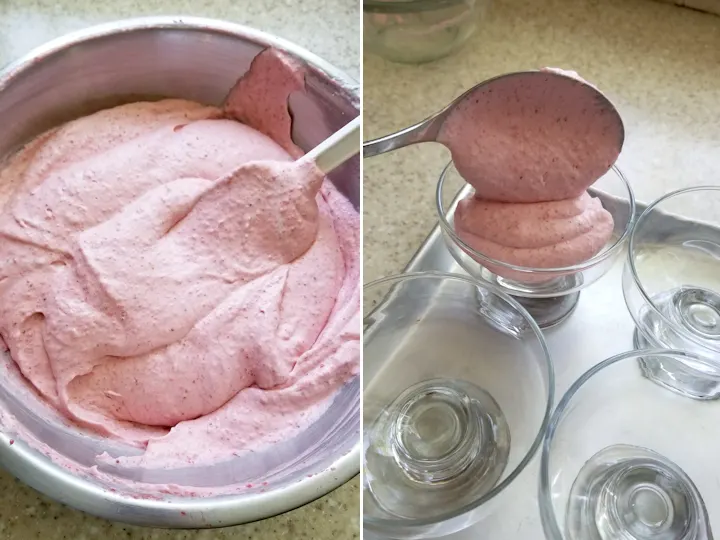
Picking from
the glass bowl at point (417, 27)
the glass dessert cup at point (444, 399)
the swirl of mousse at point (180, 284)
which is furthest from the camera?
the glass bowl at point (417, 27)

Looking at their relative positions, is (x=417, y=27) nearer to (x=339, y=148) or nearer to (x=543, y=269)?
(x=339, y=148)

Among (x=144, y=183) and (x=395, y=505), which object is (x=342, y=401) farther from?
(x=144, y=183)

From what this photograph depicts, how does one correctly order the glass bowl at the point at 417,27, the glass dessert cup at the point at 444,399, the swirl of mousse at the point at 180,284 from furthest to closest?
the glass bowl at the point at 417,27, the swirl of mousse at the point at 180,284, the glass dessert cup at the point at 444,399

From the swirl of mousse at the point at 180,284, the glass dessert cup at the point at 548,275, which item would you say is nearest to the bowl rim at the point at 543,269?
Answer: the glass dessert cup at the point at 548,275

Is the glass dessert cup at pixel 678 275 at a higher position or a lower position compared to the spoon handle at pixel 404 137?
lower

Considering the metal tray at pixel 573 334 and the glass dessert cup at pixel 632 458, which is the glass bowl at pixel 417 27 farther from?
→ the glass dessert cup at pixel 632 458

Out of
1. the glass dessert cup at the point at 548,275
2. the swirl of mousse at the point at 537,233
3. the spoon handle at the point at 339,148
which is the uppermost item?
the spoon handle at the point at 339,148

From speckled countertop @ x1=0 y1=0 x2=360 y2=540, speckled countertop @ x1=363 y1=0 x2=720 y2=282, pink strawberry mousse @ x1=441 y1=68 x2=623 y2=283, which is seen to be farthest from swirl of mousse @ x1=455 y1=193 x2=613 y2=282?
speckled countertop @ x1=0 y1=0 x2=360 y2=540

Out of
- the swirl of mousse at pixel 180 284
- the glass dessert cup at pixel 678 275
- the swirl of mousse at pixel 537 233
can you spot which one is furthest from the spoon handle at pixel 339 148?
the glass dessert cup at pixel 678 275

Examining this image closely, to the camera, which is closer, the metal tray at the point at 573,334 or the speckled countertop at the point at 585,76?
the metal tray at the point at 573,334
